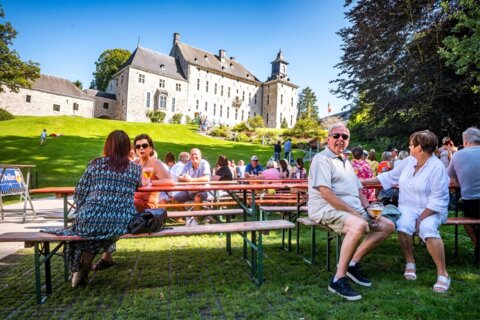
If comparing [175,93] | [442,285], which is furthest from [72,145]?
[175,93]

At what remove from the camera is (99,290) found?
138 inches

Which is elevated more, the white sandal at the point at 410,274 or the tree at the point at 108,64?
the tree at the point at 108,64

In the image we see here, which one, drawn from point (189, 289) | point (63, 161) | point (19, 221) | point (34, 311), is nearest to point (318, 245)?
point (189, 289)

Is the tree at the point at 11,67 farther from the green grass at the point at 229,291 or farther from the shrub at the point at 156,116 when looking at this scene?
the shrub at the point at 156,116

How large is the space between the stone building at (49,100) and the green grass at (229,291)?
176ft

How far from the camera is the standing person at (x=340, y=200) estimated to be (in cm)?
351

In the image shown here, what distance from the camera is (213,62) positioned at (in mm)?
62906

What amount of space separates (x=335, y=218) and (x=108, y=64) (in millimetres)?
69479

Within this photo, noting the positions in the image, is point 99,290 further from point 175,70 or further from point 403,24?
point 175,70

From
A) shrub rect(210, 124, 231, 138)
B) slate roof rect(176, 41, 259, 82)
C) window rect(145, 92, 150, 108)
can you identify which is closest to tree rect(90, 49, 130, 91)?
slate roof rect(176, 41, 259, 82)

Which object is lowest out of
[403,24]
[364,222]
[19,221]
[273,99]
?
[19,221]

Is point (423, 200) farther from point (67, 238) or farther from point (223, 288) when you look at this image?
point (67, 238)

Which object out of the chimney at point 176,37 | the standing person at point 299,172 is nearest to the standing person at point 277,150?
the standing person at point 299,172

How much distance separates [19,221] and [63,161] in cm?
1476
